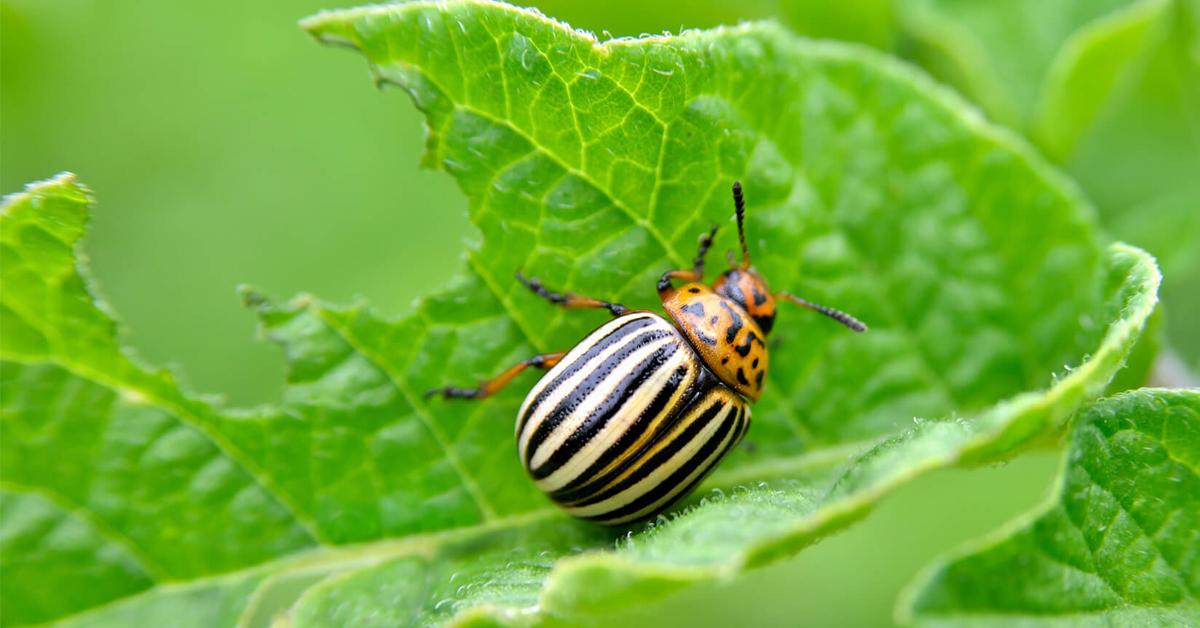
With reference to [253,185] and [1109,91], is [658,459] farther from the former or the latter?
[253,185]

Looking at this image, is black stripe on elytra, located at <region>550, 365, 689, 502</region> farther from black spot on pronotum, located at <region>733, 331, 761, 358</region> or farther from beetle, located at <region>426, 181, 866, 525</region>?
black spot on pronotum, located at <region>733, 331, 761, 358</region>

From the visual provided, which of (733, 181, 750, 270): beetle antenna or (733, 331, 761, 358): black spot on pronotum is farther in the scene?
(733, 331, 761, 358): black spot on pronotum

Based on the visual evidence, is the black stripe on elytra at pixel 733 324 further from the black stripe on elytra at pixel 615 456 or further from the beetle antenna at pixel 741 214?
the black stripe on elytra at pixel 615 456

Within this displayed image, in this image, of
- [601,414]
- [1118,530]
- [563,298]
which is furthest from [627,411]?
[1118,530]

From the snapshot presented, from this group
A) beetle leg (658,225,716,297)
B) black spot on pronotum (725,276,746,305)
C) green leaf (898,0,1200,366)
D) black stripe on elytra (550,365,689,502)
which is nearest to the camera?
black stripe on elytra (550,365,689,502)

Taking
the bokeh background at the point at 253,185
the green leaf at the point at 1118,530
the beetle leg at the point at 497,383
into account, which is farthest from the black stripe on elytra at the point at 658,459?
the bokeh background at the point at 253,185

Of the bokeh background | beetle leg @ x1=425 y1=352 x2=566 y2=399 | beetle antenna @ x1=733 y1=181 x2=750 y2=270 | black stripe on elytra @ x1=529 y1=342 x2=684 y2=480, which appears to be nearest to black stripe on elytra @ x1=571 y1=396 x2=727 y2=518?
black stripe on elytra @ x1=529 y1=342 x2=684 y2=480

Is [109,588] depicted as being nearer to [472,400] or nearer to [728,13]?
[472,400]
